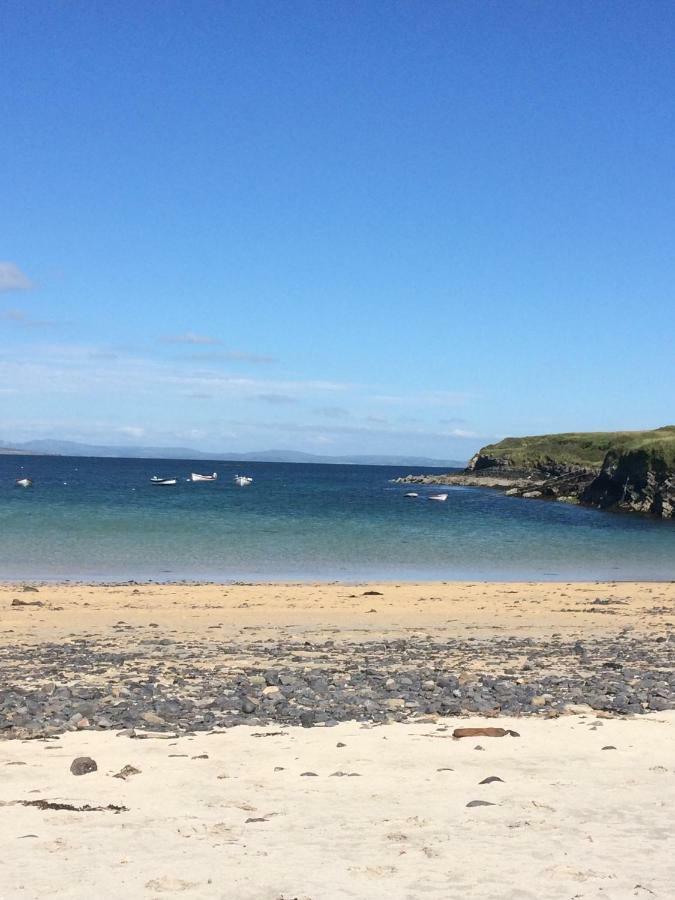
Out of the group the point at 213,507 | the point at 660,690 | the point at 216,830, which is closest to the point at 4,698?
the point at 216,830

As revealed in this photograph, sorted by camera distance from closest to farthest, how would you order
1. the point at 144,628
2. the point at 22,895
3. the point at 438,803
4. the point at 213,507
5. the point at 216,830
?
1. the point at 22,895
2. the point at 216,830
3. the point at 438,803
4. the point at 144,628
5. the point at 213,507

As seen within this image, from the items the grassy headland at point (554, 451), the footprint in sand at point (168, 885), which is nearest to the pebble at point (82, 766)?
the footprint in sand at point (168, 885)

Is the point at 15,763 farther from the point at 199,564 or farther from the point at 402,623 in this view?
the point at 199,564

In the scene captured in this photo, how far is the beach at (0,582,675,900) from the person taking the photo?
6973mm

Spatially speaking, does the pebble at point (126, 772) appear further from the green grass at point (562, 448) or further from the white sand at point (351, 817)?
the green grass at point (562, 448)

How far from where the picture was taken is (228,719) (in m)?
12.2

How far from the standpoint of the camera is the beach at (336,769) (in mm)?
6973

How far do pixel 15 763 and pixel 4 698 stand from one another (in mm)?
3577

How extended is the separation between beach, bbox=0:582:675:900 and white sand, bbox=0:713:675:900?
0.03 metres

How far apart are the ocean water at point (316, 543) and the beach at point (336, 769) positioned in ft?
64.2

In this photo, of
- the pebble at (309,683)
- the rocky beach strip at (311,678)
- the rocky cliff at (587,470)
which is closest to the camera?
the pebble at (309,683)

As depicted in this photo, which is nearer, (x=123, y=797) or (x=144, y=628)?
(x=123, y=797)

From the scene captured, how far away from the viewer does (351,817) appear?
27.5 feet

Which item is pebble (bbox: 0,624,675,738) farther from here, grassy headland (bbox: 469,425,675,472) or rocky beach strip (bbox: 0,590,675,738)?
grassy headland (bbox: 469,425,675,472)
